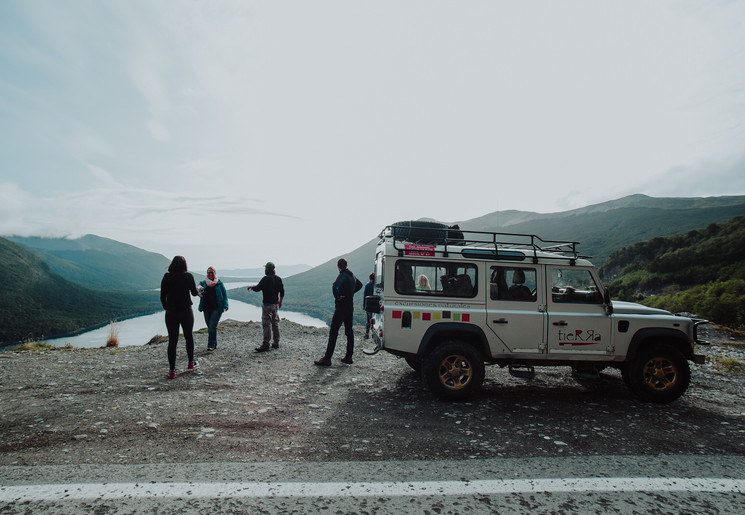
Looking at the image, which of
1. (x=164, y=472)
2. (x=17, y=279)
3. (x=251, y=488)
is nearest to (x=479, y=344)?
(x=251, y=488)

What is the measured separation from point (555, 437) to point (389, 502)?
2667 mm

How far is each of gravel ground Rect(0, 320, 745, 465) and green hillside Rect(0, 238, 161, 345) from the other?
137 metres

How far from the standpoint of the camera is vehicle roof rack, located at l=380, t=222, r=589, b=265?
626cm

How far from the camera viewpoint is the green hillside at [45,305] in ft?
400

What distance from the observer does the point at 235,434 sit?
449cm

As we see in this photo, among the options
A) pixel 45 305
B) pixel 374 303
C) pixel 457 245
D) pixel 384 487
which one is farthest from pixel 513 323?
pixel 45 305

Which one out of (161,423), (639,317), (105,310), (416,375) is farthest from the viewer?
(105,310)

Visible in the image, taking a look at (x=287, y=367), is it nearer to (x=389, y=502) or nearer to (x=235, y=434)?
(x=235, y=434)

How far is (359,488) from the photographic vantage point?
3.27m

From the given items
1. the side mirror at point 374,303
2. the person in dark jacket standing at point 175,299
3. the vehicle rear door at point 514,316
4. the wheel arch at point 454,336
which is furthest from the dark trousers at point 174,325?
the vehicle rear door at point 514,316

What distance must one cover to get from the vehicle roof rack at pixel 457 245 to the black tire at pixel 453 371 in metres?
1.58

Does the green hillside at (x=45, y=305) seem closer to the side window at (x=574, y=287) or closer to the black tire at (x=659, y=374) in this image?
the side window at (x=574, y=287)

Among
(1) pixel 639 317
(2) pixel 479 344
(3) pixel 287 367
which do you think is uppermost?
(1) pixel 639 317

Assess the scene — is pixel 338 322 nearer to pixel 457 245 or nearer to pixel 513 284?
pixel 457 245
